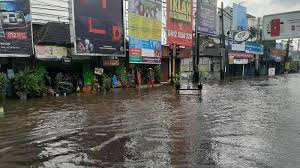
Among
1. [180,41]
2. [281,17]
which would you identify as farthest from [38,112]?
[281,17]

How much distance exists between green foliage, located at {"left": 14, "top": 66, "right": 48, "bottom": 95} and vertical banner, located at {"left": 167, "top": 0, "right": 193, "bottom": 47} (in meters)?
14.1

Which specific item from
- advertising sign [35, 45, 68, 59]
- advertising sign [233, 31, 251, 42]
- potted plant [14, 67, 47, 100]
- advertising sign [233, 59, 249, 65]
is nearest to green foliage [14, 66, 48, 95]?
potted plant [14, 67, 47, 100]

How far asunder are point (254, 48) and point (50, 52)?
40.7m

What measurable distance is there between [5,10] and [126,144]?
13.0m

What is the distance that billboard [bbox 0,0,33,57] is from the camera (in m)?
18.0

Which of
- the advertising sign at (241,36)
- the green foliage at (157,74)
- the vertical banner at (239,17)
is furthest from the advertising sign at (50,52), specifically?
the vertical banner at (239,17)

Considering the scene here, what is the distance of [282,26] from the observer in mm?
35969

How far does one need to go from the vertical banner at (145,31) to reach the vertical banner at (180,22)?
3.77 feet

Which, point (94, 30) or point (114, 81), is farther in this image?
point (114, 81)

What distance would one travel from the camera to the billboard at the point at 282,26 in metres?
34.7

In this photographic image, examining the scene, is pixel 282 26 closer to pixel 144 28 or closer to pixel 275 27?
pixel 275 27

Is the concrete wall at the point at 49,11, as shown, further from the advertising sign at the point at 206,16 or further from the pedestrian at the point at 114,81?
the advertising sign at the point at 206,16

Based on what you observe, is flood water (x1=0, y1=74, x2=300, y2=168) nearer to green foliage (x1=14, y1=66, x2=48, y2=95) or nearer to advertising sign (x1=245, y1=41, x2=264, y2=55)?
green foliage (x1=14, y1=66, x2=48, y2=95)

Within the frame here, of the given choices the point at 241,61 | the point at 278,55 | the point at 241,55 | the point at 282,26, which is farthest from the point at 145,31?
the point at 278,55
